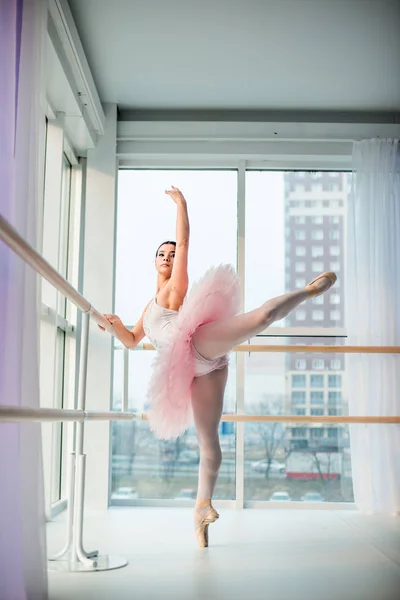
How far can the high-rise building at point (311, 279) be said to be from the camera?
14.7ft

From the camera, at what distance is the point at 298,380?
451cm

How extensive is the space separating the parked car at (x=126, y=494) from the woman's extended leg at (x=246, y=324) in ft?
6.48

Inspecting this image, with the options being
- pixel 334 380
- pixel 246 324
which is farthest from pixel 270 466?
pixel 246 324

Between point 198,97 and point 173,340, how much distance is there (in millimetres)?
2170

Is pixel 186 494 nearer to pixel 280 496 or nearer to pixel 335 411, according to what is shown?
pixel 280 496

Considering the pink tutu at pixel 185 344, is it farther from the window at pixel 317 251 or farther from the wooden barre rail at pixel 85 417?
the window at pixel 317 251

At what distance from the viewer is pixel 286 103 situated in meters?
4.50

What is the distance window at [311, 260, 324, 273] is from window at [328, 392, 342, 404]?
0.79m

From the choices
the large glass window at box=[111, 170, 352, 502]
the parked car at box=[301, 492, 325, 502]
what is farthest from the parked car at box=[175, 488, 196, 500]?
the parked car at box=[301, 492, 325, 502]

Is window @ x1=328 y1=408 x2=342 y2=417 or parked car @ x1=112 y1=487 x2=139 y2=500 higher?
window @ x1=328 y1=408 x2=342 y2=417

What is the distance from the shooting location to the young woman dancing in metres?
2.70

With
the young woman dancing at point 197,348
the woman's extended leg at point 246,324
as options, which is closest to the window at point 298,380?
the young woman dancing at point 197,348

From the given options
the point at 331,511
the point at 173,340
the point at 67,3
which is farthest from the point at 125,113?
the point at 331,511

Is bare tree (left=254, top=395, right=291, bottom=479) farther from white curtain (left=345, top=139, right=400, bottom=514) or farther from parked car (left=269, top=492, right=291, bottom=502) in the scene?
white curtain (left=345, top=139, right=400, bottom=514)
